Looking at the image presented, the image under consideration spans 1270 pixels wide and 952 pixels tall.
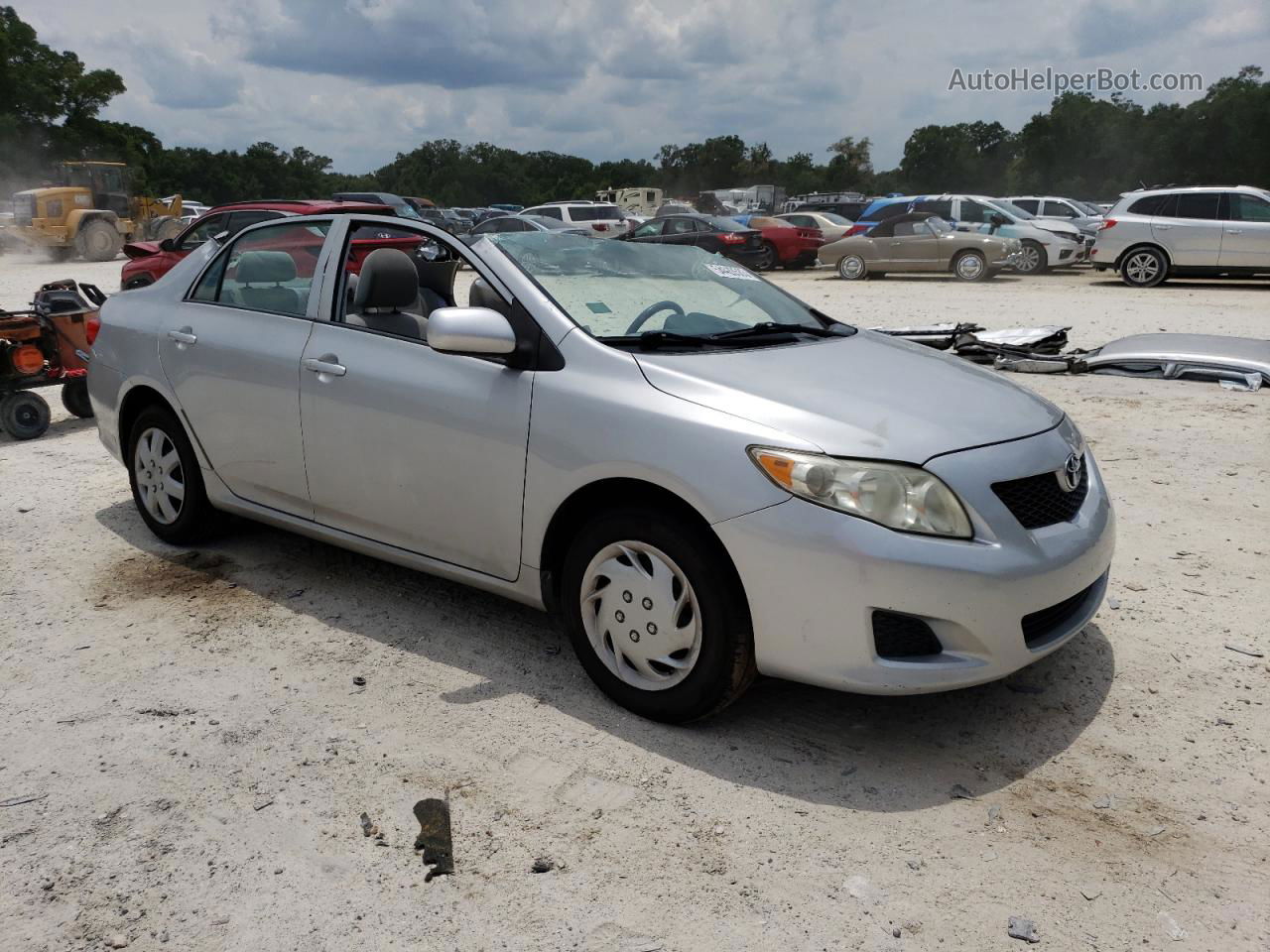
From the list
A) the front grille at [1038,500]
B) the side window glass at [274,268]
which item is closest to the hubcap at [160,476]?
Result: the side window glass at [274,268]

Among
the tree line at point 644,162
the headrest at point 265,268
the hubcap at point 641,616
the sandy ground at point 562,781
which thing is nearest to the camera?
the sandy ground at point 562,781

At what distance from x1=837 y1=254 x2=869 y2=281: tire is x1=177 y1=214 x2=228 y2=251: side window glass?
12.1m

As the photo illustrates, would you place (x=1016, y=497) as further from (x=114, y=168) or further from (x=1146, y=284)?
(x=114, y=168)

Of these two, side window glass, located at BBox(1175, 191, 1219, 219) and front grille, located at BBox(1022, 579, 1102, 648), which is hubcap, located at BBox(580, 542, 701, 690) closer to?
front grille, located at BBox(1022, 579, 1102, 648)

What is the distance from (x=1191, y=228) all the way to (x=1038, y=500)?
1674 cm

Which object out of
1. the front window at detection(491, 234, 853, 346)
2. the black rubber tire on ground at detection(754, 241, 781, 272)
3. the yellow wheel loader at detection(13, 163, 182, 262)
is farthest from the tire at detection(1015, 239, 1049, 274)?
the yellow wheel loader at detection(13, 163, 182, 262)

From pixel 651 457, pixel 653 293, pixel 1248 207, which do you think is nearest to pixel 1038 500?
pixel 651 457

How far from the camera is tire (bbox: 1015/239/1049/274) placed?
21234 mm

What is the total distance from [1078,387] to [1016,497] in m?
6.06

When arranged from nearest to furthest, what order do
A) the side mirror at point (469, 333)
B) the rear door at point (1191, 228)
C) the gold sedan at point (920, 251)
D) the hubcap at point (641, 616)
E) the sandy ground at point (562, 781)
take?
the sandy ground at point (562, 781), the hubcap at point (641, 616), the side mirror at point (469, 333), the rear door at point (1191, 228), the gold sedan at point (920, 251)

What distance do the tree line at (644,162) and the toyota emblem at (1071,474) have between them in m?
44.1

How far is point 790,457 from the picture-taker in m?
3.15

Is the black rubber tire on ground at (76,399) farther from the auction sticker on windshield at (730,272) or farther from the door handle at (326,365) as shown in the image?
the auction sticker on windshield at (730,272)

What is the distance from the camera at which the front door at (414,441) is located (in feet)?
12.4
